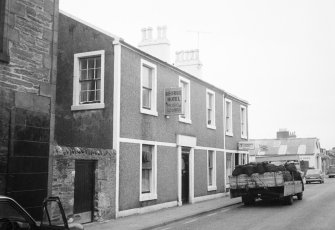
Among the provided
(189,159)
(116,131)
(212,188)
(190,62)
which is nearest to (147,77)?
(116,131)

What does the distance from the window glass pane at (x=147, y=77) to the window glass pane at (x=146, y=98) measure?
0.20m

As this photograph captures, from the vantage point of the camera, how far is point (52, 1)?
11.1m

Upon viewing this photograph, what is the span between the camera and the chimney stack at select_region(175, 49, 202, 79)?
2434 cm

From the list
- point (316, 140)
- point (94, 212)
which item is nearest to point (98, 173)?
point (94, 212)

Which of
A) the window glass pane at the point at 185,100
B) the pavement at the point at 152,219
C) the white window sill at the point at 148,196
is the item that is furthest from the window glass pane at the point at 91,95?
the window glass pane at the point at 185,100

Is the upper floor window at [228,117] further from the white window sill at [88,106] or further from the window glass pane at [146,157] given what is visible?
the white window sill at [88,106]

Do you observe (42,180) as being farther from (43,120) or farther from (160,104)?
(160,104)

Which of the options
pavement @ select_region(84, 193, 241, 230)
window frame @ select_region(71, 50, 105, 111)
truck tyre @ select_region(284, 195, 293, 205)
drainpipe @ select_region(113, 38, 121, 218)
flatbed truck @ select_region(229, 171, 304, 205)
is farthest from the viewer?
truck tyre @ select_region(284, 195, 293, 205)

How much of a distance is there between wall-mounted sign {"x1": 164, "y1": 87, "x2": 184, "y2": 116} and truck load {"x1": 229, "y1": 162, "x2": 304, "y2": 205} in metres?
3.74

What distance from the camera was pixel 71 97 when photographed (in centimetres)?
1527

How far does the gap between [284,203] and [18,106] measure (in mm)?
12697

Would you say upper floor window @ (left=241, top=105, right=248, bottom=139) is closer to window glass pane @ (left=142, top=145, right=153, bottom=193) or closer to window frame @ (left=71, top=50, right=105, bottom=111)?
window glass pane @ (left=142, top=145, right=153, bottom=193)

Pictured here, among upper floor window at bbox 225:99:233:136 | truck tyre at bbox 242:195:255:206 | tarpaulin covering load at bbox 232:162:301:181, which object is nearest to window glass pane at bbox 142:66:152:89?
tarpaulin covering load at bbox 232:162:301:181

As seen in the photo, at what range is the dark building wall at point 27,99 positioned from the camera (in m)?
9.48
